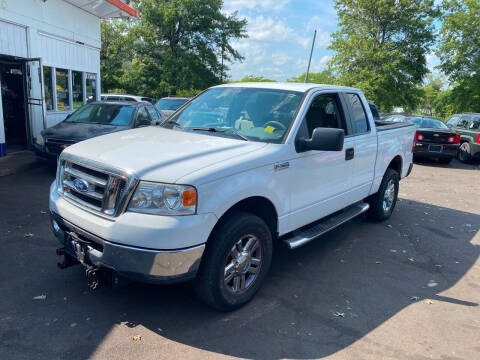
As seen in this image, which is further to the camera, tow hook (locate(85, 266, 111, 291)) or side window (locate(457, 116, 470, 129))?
side window (locate(457, 116, 470, 129))

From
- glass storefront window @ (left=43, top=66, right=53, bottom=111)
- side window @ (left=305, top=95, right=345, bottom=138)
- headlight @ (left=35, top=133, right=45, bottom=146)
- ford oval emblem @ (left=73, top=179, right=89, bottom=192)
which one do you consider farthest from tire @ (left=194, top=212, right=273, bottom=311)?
glass storefront window @ (left=43, top=66, right=53, bottom=111)

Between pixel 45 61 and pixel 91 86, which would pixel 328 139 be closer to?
pixel 45 61

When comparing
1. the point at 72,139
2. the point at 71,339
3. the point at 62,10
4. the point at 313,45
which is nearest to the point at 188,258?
the point at 71,339

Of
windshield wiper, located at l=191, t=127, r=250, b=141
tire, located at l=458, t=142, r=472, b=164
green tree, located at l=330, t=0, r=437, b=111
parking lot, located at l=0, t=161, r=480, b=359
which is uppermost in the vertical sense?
green tree, located at l=330, t=0, r=437, b=111

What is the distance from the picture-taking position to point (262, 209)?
372 centimetres

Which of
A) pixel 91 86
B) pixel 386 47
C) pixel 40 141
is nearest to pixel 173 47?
pixel 386 47

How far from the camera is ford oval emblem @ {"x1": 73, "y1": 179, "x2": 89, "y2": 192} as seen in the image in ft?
10.6

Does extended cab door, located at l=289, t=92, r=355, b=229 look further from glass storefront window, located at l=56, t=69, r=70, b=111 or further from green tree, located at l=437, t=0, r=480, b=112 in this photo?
green tree, located at l=437, t=0, r=480, b=112

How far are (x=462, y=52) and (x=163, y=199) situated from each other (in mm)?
26777

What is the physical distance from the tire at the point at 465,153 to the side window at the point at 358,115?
1057 centimetres

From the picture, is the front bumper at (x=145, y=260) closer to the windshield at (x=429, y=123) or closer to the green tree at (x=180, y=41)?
the windshield at (x=429, y=123)

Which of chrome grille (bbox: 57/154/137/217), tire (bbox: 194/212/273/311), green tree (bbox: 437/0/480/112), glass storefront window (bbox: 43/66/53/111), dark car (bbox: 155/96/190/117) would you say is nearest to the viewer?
chrome grille (bbox: 57/154/137/217)

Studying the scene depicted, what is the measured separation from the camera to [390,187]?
251 inches

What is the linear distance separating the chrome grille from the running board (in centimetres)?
171
